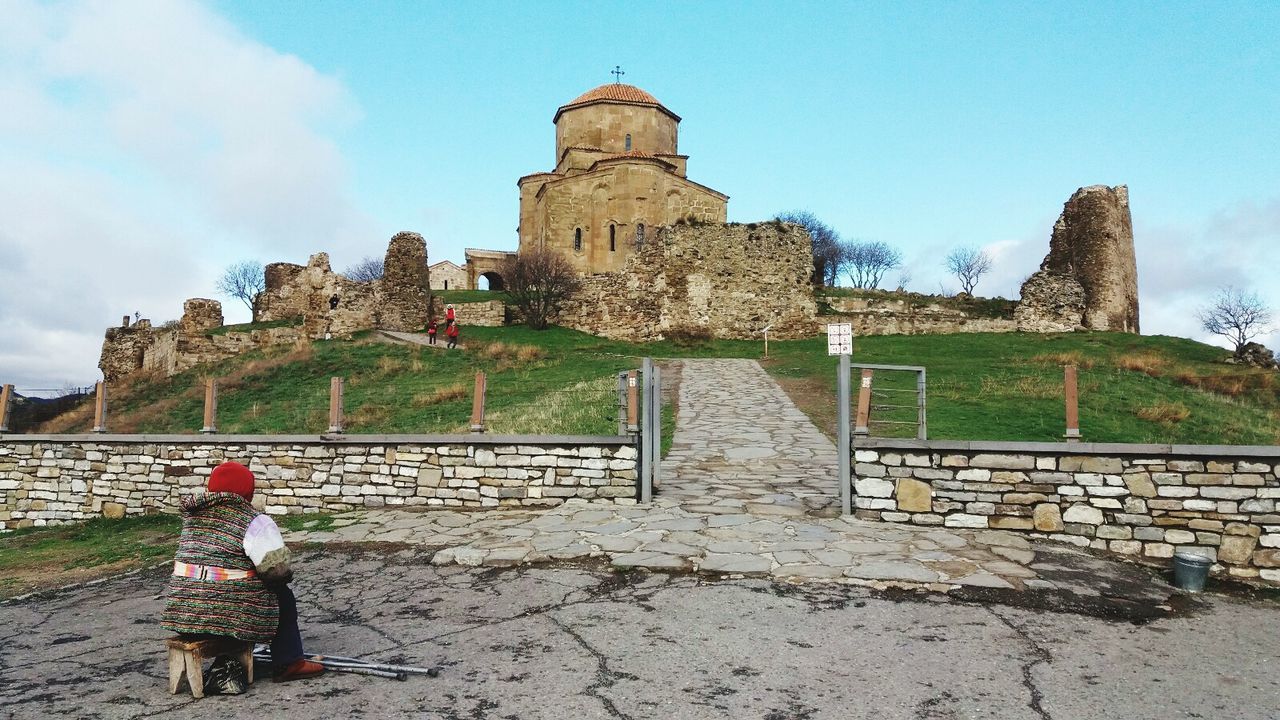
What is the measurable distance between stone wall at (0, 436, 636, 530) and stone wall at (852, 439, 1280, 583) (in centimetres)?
290

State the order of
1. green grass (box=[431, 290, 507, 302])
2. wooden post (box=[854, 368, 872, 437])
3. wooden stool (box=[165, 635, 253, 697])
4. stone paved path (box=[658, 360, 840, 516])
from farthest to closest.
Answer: green grass (box=[431, 290, 507, 302]), stone paved path (box=[658, 360, 840, 516]), wooden post (box=[854, 368, 872, 437]), wooden stool (box=[165, 635, 253, 697])

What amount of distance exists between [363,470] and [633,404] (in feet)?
11.2

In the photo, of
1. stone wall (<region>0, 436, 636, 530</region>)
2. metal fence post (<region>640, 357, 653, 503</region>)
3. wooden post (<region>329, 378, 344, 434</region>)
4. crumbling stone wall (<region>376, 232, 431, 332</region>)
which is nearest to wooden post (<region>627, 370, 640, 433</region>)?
metal fence post (<region>640, 357, 653, 503</region>)

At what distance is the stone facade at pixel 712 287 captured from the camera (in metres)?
29.5

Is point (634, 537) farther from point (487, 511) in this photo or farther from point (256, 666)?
point (256, 666)

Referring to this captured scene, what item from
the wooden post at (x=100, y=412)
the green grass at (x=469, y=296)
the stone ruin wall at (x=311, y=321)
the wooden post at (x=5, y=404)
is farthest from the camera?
the green grass at (x=469, y=296)

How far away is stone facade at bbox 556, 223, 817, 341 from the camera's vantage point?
29.5 metres

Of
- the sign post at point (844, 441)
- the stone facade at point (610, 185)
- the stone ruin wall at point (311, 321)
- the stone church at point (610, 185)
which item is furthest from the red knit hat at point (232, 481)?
the stone church at point (610, 185)

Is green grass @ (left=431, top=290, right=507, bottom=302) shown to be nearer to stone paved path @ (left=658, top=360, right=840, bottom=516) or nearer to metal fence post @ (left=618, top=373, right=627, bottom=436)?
stone paved path @ (left=658, top=360, right=840, bottom=516)

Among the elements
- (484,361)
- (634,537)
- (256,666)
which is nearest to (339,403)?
(634,537)

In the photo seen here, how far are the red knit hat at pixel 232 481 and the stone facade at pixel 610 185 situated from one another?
109ft

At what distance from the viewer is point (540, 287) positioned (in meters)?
31.5

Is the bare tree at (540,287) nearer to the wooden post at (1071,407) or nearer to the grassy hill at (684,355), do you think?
the grassy hill at (684,355)

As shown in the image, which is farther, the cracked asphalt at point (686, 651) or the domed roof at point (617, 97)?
the domed roof at point (617, 97)
